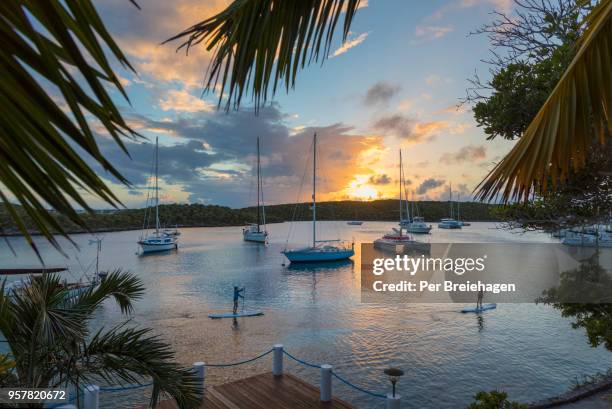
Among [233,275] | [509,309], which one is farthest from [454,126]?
[233,275]

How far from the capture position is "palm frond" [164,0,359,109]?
4.95ft

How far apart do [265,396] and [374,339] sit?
12.4m

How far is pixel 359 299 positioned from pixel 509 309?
424 inches

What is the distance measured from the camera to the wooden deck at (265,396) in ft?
26.6

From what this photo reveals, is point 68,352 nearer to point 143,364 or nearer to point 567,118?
point 143,364

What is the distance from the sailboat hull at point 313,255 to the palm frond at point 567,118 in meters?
42.1

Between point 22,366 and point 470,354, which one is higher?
point 22,366

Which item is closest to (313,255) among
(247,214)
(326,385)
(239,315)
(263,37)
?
(239,315)

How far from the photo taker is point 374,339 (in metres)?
19.7

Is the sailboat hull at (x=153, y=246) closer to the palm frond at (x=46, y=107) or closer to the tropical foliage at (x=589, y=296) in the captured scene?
the tropical foliage at (x=589, y=296)

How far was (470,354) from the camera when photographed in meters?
17.5

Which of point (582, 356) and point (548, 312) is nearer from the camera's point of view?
point (582, 356)

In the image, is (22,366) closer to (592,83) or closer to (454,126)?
(592,83)

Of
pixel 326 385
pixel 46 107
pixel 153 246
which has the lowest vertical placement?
pixel 153 246
